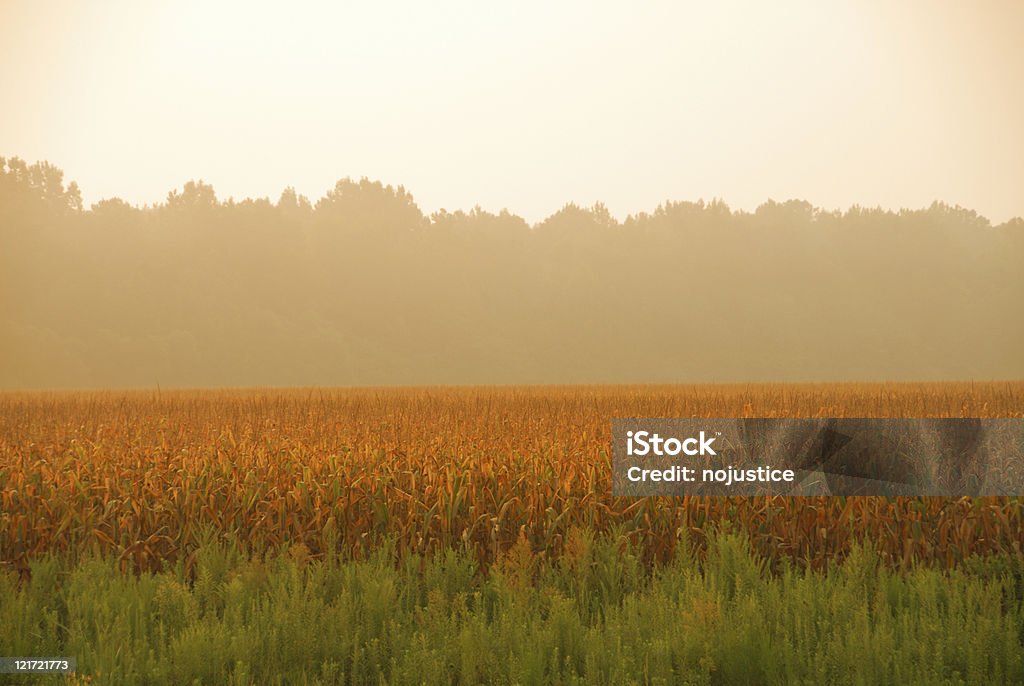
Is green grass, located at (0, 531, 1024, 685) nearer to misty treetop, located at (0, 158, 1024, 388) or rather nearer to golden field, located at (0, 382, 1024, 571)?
golden field, located at (0, 382, 1024, 571)

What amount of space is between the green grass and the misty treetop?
10582cm

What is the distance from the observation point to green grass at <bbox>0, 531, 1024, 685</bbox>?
5.17m

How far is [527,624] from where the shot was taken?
5.92 m

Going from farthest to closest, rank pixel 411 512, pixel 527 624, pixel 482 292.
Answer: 1. pixel 482 292
2. pixel 411 512
3. pixel 527 624

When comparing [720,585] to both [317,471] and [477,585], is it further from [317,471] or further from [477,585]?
[317,471]

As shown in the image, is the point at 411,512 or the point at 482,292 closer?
the point at 411,512

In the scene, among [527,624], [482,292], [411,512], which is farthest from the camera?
[482,292]

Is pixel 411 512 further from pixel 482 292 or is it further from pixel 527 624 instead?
pixel 482 292

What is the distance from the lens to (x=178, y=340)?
10912 cm

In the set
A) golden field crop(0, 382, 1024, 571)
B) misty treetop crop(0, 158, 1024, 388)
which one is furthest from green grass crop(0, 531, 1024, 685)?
misty treetop crop(0, 158, 1024, 388)

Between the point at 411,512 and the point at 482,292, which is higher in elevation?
the point at 482,292

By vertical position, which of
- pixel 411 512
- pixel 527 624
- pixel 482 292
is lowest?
pixel 527 624

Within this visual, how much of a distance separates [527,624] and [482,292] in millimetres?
125586

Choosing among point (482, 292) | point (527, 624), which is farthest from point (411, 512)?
point (482, 292)
